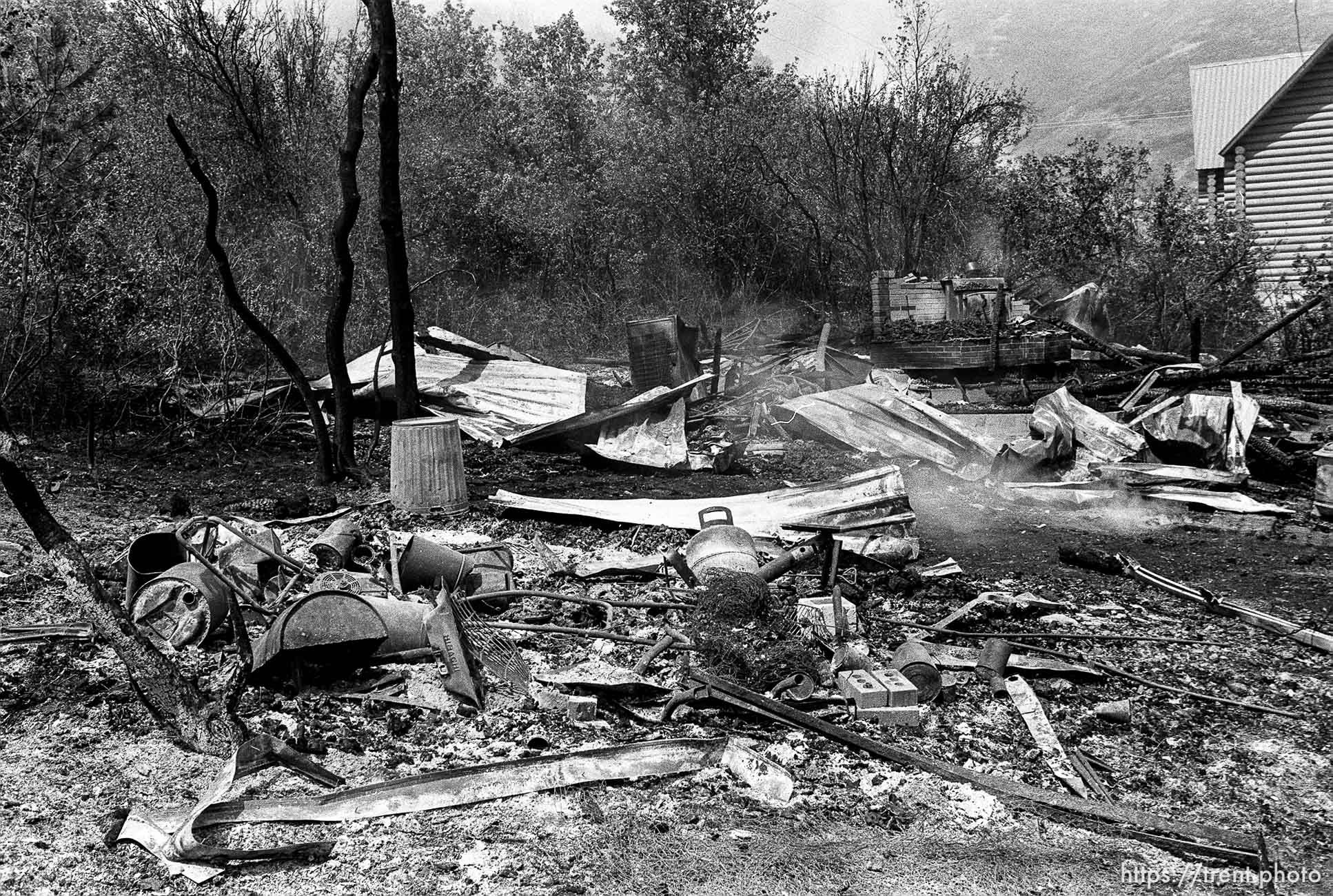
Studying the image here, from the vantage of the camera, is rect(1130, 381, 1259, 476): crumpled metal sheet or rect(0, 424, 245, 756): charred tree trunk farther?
rect(1130, 381, 1259, 476): crumpled metal sheet

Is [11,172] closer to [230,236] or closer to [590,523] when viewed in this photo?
[590,523]

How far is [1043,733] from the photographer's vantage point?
4.38 meters

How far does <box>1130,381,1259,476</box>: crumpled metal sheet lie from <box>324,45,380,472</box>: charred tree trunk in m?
7.50

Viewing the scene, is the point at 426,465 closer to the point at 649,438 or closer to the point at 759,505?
the point at 759,505

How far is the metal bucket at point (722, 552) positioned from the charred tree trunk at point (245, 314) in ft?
13.9

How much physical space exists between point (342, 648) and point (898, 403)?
24.2 feet

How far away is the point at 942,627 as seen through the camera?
570 cm

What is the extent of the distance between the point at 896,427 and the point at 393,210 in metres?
5.35

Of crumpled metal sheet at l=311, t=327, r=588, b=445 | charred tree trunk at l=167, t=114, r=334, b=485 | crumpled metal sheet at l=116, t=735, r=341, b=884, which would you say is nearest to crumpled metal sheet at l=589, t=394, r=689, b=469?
crumpled metal sheet at l=311, t=327, r=588, b=445

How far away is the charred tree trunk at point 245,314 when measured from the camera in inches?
328

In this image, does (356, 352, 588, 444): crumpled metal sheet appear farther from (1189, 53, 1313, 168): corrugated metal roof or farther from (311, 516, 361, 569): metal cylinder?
(1189, 53, 1313, 168): corrugated metal roof

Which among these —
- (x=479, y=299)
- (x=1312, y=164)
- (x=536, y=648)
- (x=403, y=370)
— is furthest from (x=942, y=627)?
(x=1312, y=164)

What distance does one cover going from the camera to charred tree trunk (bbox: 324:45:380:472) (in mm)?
8930

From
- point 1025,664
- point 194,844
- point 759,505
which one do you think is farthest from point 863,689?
point 759,505
